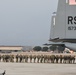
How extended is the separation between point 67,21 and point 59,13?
73 centimetres

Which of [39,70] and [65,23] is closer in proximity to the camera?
[65,23]

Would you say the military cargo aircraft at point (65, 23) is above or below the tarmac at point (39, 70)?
above

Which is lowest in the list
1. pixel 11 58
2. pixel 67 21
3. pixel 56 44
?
pixel 11 58

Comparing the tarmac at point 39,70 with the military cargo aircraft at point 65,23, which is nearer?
the military cargo aircraft at point 65,23

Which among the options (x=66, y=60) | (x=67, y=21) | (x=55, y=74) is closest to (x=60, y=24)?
(x=67, y=21)

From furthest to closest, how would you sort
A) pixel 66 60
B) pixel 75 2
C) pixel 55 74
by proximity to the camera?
pixel 66 60
pixel 55 74
pixel 75 2

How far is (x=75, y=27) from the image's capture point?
22.0 meters

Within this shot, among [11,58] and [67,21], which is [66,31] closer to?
[67,21]

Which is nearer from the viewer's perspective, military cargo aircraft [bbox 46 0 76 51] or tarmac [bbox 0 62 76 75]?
military cargo aircraft [bbox 46 0 76 51]

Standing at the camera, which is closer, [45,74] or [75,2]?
[75,2]

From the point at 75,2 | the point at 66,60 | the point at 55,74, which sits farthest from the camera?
the point at 66,60

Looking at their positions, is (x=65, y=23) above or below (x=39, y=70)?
above

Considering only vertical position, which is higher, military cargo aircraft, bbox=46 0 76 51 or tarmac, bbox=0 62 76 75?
military cargo aircraft, bbox=46 0 76 51

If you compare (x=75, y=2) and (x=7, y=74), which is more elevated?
(x=75, y=2)
